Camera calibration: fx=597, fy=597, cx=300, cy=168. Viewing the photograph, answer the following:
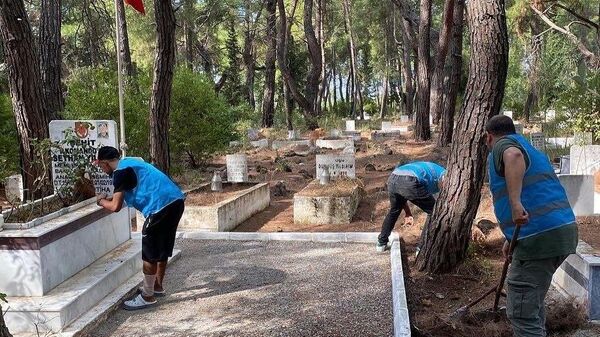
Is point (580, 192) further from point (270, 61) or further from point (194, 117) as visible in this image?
point (270, 61)

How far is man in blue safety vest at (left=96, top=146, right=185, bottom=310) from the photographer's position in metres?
5.10

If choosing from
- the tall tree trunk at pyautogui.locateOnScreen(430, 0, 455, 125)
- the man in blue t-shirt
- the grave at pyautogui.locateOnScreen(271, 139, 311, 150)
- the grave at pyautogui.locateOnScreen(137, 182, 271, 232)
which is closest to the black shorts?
the man in blue t-shirt

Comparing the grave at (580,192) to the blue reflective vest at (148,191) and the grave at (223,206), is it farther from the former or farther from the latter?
the blue reflective vest at (148,191)

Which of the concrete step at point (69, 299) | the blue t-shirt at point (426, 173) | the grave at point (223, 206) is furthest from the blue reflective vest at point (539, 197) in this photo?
the grave at point (223, 206)

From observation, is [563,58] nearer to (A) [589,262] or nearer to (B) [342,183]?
(B) [342,183]

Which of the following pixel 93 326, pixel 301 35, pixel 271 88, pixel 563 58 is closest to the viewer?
pixel 93 326

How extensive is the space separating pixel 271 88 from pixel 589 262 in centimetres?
2256

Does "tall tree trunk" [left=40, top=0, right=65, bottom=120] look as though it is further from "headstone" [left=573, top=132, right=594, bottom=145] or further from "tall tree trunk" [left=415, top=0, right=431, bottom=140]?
"headstone" [left=573, top=132, right=594, bottom=145]

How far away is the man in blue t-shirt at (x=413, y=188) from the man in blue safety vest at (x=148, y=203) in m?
2.62

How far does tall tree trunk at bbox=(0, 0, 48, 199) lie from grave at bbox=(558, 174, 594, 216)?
22.7 ft

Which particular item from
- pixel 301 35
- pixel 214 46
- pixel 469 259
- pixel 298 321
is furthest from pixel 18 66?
pixel 301 35

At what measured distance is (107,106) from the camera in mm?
12875

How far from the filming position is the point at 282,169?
15602 millimetres

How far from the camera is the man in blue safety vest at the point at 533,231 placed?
3.73 meters
